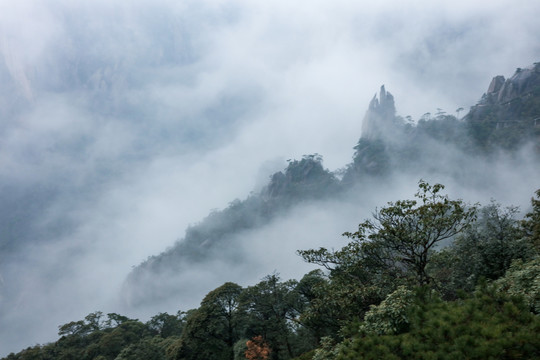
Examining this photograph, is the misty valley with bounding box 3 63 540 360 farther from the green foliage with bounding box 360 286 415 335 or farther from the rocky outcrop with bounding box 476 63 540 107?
the rocky outcrop with bounding box 476 63 540 107

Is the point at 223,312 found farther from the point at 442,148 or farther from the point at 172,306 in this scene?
the point at 172,306

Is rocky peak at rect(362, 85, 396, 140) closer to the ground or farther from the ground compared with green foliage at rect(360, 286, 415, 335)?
farther from the ground

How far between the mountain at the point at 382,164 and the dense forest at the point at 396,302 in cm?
11233

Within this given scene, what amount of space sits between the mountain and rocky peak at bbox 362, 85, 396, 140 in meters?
0.51

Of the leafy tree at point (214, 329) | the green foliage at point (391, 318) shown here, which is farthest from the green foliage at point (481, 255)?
the leafy tree at point (214, 329)

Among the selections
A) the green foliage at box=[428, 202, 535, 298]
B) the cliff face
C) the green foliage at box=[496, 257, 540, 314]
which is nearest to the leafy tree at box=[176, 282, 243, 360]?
the green foliage at box=[428, 202, 535, 298]

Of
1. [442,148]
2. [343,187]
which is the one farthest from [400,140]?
[343,187]

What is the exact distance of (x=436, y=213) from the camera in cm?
1535

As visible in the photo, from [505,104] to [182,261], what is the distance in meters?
176

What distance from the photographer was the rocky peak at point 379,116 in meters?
160

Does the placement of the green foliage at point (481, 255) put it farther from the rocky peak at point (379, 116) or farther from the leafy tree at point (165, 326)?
the rocky peak at point (379, 116)

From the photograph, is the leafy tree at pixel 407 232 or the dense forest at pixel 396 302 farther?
the leafy tree at pixel 407 232

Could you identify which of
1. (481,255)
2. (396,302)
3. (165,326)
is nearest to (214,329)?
(481,255)

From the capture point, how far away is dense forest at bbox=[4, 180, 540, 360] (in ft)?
24.9
